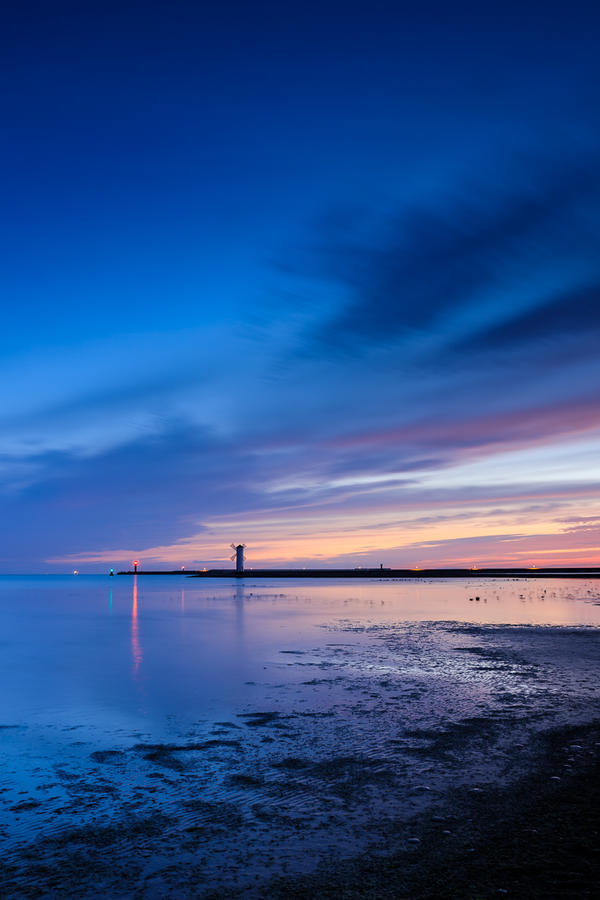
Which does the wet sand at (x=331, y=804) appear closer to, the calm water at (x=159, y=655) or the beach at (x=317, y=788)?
the beach at (x=317, y=788)

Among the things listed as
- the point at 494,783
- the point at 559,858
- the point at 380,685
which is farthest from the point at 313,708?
the point at 559,858

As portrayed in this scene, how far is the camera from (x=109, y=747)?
11.8 metres

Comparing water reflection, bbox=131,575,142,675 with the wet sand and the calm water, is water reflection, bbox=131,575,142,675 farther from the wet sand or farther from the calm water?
the wet sand

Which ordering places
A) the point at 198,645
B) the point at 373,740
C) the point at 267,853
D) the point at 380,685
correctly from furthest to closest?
the point at 198,645 < the point at 380,685 < the point at 373,740 < the point at 267,853

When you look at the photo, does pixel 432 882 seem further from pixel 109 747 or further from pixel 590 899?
pixel 109 747

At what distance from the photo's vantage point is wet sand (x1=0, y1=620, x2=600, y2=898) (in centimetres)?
634

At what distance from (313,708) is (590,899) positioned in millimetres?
9056

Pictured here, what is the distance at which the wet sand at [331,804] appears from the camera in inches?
250

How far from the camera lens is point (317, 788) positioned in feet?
29.3

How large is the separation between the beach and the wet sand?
1.2 inches

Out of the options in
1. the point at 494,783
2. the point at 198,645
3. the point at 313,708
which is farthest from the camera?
the point at 198,645

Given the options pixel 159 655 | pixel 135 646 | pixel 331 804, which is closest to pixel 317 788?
pixel 331 804

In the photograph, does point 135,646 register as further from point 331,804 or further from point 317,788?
point 331,804

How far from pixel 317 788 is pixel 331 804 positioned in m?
0.67
